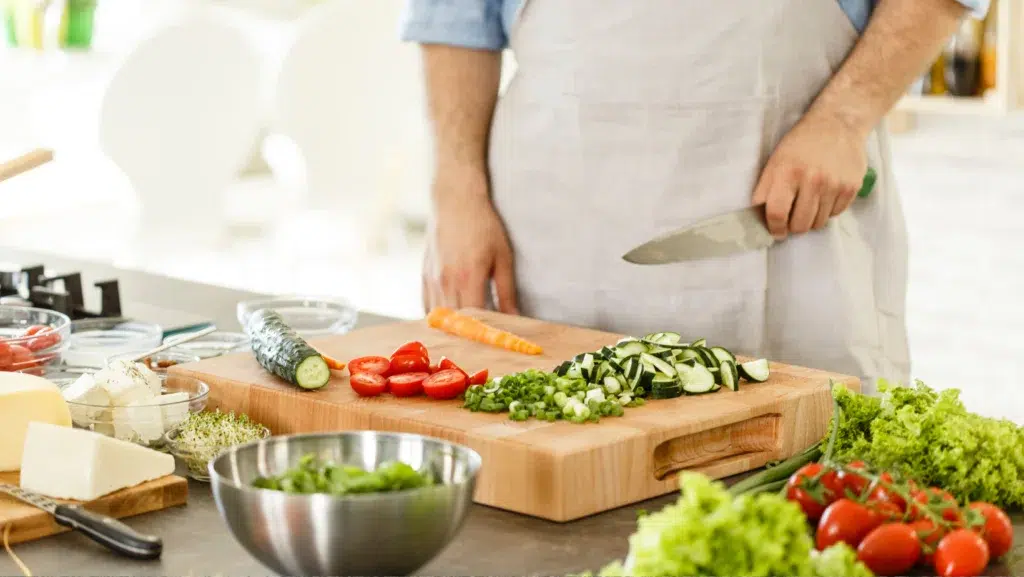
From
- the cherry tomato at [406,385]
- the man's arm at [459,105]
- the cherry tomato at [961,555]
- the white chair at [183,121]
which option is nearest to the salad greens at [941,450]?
the cherry tomato at [961,555]

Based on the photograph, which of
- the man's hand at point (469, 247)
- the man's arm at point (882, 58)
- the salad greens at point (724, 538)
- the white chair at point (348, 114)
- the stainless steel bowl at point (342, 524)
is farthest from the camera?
the white chair at point (348, 114)

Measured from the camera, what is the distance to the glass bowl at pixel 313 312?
2.23 meters

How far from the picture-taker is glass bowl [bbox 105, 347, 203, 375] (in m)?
1.93

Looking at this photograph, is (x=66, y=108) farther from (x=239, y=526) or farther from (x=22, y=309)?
(x=239, y=526)

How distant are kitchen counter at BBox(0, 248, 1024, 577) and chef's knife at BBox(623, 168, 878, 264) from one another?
0.70 meters

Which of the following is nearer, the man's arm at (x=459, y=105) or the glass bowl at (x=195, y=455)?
the glass bowl at (x=195, y=455)

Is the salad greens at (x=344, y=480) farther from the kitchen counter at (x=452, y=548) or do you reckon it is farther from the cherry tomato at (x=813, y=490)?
the cherry tomato at (x=813, y=490)

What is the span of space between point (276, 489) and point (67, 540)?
289 millimetres

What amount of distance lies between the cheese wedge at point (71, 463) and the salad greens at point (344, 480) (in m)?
0.25

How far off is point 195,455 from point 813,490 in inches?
25.7

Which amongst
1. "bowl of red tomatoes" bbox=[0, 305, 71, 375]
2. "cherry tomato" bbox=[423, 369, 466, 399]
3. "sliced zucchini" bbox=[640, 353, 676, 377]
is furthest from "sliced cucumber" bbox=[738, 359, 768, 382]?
"bowl of red tomatoes" bbox=[0, 305, 71, 375]

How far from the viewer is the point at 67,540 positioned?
1.36m

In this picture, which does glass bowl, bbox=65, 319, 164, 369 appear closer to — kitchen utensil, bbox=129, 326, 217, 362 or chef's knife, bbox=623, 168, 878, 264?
kitchen utensil, bbox=129, 326, 217, 362

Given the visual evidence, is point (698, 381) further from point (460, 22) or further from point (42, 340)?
point (460, 22)
